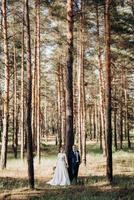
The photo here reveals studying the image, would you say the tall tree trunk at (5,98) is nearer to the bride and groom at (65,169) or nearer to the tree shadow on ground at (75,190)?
the tree shadow on ground at (75,190)

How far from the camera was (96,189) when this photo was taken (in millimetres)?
15180

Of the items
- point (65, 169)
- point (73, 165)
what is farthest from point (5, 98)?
point (65, 169)

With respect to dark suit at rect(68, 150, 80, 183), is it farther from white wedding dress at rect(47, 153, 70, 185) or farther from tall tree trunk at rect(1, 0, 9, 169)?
tall tree trunk at rect(1, 0, 9, 169)

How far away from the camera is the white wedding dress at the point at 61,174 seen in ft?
57.0

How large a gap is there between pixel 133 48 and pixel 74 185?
1804 centimetres

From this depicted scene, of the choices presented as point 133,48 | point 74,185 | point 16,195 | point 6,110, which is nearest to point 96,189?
point 74,185

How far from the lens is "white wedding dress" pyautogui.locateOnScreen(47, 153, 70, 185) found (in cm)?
1738

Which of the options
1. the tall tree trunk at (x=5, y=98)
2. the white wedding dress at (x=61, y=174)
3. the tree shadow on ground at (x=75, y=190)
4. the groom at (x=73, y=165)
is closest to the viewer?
the tree shadow on ground at (x=75, y=190)

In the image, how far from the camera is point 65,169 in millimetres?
17625

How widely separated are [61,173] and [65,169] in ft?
0.74

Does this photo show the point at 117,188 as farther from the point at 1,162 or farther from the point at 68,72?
the point at 1,162

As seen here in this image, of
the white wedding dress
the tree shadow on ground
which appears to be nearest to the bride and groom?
the white wedding dress

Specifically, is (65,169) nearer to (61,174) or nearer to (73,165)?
(61,174)

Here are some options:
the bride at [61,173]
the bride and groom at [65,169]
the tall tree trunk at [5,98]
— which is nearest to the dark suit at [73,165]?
the bride and groom at [65,169]
